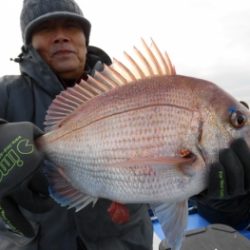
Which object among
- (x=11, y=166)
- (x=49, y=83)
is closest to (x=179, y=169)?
(x=11, y=166)

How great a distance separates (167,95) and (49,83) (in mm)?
1031

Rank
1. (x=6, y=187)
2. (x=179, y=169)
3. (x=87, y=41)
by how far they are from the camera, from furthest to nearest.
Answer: (x=87, y=41)
(x=6, y=187)
(x=179, y=169)

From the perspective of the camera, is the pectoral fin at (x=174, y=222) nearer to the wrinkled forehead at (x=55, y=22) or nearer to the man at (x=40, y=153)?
the man at (x=40, y=153)

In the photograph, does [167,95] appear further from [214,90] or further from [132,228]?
[132,228]

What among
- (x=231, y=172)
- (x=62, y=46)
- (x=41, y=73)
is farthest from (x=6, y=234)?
(x=231, y=172)

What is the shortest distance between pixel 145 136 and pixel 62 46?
3.97ft

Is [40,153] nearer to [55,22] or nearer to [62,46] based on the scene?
[62,46]

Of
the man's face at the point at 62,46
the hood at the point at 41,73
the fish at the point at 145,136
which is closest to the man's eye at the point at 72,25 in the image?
the man's face at the point at 62,46

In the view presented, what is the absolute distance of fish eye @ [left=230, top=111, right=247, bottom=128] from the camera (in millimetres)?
1671

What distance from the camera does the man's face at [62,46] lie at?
260 centimetres

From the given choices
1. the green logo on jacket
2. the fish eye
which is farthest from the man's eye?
the fish eye

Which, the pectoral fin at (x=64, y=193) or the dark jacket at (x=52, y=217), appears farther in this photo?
the dark jacket at (x=52, y=217)

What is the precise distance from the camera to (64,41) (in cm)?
261

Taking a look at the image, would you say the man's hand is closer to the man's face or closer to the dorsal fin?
the dorsal fin
